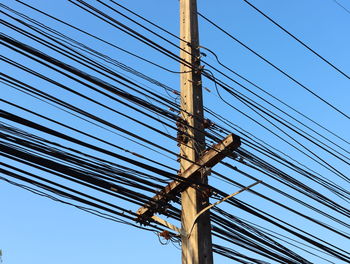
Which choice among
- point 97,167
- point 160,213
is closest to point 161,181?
point 160,213

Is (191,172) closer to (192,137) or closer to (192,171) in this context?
(192,171)

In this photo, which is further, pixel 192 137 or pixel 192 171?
pixel 192 137

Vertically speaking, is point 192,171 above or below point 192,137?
below

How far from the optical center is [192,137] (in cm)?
→ 731

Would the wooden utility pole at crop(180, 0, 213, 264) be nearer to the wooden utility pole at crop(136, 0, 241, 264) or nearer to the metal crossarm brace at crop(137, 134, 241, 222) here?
the wooden utility pole at crop(136, 0, 241, 264)

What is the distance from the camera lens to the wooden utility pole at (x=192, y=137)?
659cm

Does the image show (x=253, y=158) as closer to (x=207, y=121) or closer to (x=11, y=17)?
(x=207, y=121)

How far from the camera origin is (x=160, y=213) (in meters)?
7.35

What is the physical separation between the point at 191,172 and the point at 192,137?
56 cm

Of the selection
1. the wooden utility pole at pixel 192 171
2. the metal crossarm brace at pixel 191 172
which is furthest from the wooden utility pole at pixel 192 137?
the metal crossarm brace at pixel 191 172

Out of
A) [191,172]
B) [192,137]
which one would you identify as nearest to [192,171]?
[191,172]

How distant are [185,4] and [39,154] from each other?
415 centimetres

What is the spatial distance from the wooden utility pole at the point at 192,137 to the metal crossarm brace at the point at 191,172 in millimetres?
110

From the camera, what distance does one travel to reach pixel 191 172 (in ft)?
23.1
